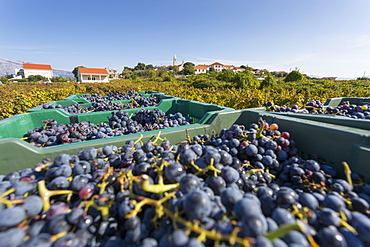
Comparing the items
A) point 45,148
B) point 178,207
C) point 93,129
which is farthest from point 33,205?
point 93,129

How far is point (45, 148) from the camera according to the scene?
1311 millimetres

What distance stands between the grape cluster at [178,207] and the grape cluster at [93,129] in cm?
88

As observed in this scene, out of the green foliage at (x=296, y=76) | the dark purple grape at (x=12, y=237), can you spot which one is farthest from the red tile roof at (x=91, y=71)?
the dark purple grape at (x=12, y=237)

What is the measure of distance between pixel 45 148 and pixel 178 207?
1.23 metres

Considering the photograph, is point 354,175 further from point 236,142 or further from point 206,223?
point 206,223

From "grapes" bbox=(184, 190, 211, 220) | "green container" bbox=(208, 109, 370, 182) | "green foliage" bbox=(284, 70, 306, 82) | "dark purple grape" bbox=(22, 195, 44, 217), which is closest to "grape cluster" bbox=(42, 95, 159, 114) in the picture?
"dark purple grape" bbox=(22, 195, 44, 217)

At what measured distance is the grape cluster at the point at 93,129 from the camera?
5.85 ft

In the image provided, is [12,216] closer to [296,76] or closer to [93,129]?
[93,129]

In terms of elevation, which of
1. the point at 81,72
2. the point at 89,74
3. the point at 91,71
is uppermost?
the point at 91,71

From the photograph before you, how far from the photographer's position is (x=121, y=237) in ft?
2.47

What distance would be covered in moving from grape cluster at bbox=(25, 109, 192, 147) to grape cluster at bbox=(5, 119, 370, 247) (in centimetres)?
88

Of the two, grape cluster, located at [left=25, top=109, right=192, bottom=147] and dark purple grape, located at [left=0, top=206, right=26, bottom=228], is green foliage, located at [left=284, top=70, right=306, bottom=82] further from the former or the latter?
dark purple grape, located at [left=0, top=206, right=26, bottom=228]

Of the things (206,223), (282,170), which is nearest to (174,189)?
(206,223)

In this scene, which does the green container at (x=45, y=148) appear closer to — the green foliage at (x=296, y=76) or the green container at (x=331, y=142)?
the green container at (x=331, y=142)
